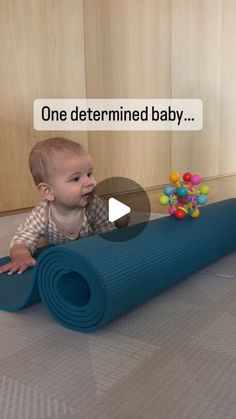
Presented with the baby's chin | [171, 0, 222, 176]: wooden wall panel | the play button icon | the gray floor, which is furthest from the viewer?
[171, 0, 222, 176]: wooden wall panel

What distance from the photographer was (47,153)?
142 cm

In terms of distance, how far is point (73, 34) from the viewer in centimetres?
304

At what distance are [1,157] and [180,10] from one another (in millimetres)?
2322

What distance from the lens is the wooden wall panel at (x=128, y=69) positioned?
3.37 meters

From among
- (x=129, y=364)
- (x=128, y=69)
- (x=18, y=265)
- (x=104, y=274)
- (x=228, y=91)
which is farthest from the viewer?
(x=228, y=91)

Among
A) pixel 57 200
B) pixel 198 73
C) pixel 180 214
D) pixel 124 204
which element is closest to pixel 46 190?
pixel 57 200

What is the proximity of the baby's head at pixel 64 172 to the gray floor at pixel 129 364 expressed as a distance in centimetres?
39

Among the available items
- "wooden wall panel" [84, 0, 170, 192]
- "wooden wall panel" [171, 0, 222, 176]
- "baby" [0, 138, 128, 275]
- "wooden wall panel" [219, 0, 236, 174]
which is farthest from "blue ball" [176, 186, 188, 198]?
"wooden wall panel" [219, 0, 236, 174]

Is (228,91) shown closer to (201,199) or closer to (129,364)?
(201,199)

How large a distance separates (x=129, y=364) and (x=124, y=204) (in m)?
1.95

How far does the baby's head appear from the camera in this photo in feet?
4.57

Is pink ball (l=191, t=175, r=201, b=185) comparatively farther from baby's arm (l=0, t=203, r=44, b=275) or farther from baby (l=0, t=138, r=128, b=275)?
baby's arm (l=0, t=203, r=44, b=275)

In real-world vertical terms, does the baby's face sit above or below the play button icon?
above

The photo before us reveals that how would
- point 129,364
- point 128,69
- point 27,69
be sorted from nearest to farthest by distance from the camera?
point 129,364
point 27,69
point 128,69
